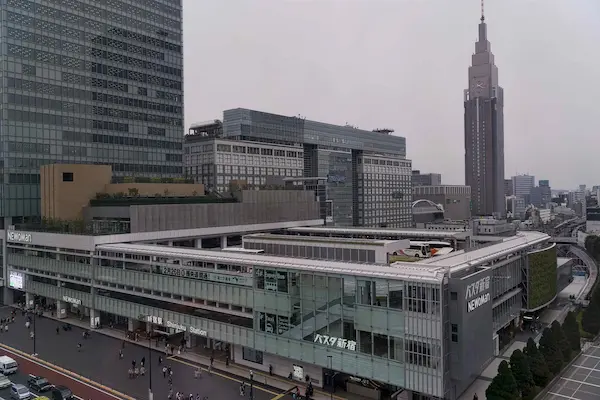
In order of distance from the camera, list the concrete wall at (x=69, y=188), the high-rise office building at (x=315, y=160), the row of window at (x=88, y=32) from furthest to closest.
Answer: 1. the high-rise office building at (x=315, y=160)
2. the row of window at (x=88, y=32)
3. the concrete wall at (x=69, y=188)

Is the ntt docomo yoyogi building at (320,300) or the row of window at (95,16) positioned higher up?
the row of window at (95,16)

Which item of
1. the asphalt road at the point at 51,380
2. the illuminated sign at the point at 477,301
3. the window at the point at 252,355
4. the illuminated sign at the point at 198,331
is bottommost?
the asphalt road at the point at 51,380

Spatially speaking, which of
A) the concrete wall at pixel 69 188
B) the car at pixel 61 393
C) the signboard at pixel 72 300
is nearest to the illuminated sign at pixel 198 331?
the car at pixel 61 393

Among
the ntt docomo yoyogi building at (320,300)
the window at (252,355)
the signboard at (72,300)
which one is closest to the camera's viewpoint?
the ntt docomo yoyogi building at (320,300)

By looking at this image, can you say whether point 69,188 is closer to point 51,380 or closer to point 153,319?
point 153,319

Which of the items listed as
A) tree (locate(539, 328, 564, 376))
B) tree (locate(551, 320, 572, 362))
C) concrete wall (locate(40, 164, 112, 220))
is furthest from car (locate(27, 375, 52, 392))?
tree (locate(551, 320, 572, 362))

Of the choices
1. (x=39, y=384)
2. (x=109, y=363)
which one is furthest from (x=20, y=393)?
(x=109, y=363)

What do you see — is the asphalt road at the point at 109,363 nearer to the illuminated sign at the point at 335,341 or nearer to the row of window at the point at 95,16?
the illuminated sign at the point at 335,341

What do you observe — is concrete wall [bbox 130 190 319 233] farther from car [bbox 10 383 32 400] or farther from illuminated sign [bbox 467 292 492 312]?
illuminated sign [bbox 467 292 492 312]
